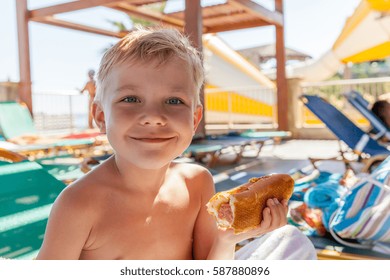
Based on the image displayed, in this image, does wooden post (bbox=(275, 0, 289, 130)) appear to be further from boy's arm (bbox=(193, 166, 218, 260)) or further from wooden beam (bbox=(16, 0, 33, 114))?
boy's arm (bbox=(193, 166, 218, 260))

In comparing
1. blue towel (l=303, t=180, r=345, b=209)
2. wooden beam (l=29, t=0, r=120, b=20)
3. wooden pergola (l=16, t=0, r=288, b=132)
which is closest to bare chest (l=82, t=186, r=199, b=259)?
blue towel (l=303, t=180, r=345, b=209)

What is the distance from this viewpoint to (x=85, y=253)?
1.05 m

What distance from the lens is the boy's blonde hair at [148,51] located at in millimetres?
997

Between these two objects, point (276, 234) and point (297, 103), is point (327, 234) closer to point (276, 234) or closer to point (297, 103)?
point (276, 234)

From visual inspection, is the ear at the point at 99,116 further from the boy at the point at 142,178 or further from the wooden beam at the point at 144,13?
the wooden beam at the point at 144,13

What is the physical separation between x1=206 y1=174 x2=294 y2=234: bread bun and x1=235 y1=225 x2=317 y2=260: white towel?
0.39 m

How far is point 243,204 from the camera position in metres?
0.93

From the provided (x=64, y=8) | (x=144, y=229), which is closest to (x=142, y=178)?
(x=144, y=229)

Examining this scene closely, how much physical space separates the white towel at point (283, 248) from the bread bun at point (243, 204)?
389 mm

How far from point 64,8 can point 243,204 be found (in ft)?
22.9

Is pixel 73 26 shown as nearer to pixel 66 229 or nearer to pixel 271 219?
pixel 66 229

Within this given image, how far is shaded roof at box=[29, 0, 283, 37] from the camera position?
6.77 metres
